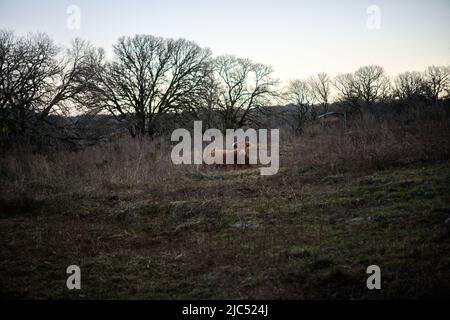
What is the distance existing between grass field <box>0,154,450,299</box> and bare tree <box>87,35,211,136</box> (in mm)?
23009

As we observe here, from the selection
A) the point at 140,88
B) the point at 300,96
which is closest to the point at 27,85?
the point at 140,88

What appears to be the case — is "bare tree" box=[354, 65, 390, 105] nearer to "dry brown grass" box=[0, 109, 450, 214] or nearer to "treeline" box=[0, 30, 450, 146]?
"treeline" box=[0, 30, 450, 146]

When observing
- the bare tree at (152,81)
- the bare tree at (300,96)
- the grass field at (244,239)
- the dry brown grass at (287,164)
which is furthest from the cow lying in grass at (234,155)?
the bare tree at (300,96)

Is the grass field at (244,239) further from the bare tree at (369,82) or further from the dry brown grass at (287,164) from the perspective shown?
the bare tree at (369,82)

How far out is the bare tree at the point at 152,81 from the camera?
106ft

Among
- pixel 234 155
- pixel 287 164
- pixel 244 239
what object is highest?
pixel 234 155

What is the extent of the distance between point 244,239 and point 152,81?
94.0 feet

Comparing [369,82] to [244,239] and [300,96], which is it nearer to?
[300,96]

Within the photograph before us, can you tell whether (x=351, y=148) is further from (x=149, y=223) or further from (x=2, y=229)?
(x=2, y=229)

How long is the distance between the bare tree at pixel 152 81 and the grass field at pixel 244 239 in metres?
23.0

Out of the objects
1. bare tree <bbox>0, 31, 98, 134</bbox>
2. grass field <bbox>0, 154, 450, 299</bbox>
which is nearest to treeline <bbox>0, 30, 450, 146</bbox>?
bare tree <bbox>0, 31, 98, 134</bbox>

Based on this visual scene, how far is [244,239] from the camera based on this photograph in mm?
6293
